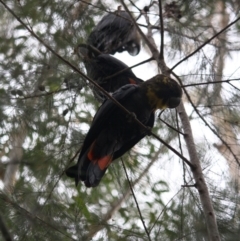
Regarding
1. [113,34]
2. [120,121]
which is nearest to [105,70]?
[113,34]

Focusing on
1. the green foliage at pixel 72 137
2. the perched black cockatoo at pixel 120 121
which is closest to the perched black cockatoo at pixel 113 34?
the green foliage at pixel 72 137

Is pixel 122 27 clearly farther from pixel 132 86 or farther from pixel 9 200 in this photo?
pixel 9 200

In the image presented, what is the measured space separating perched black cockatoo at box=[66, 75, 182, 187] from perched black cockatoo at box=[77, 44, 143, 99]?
1.03 ft

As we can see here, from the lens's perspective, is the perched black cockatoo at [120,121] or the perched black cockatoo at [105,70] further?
the perched black cockatoo at [105,70]

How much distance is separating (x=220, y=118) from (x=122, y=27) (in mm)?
937

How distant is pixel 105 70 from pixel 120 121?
0.49 metres

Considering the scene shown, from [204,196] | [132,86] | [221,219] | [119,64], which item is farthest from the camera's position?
[119,64]

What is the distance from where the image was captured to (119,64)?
3.56 m

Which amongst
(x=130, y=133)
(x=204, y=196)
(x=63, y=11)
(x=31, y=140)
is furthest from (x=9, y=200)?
(x=63, y=11)

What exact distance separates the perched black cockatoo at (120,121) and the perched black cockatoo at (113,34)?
0.58m

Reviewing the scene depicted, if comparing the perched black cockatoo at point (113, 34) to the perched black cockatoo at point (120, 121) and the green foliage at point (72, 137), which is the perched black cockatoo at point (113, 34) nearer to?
the green foliage at point (72, 137)

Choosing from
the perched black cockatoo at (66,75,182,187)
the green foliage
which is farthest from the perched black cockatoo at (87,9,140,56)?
the perched black cockatoo at (66,75,182,187)

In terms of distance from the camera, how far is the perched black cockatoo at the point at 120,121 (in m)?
3.14

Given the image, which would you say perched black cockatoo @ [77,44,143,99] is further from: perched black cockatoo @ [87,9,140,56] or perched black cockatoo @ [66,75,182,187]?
perched black cockatoo @ [66,75,182,187]
